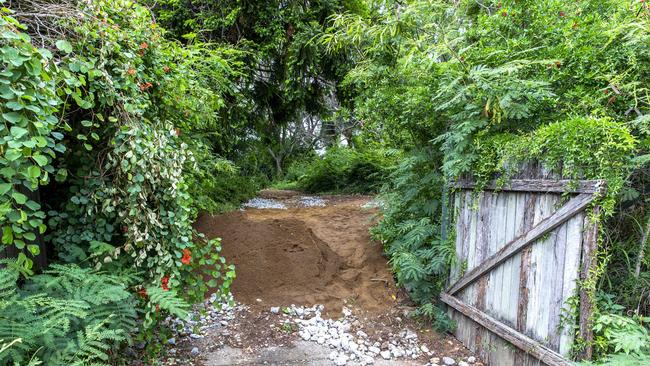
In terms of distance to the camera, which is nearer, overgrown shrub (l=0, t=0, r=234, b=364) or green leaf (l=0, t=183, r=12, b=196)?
green leaf (l=0, t=183, r=12, b=196)

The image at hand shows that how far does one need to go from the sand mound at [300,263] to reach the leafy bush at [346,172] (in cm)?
383

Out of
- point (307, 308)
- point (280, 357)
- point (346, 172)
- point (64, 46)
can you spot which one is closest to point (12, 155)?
point (64, 46)

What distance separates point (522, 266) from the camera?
106 inches

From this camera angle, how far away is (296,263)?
4.30 meters

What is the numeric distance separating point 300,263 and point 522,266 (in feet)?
8.02

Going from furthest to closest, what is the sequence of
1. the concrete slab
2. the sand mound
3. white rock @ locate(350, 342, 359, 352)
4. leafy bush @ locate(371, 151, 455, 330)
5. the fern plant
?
the sand mound
leafy bush @ locate(371, 151, 455, 330)
white rock @ locate(350, 342, 359, 352)
the concrete slab
the fern plant

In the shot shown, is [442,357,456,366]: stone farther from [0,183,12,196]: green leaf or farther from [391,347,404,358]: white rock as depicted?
[0,183,12,196]: green leaf

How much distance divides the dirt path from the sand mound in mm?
12

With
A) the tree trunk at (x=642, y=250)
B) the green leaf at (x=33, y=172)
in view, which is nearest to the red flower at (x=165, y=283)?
the green leaf at (x=33, y=172)

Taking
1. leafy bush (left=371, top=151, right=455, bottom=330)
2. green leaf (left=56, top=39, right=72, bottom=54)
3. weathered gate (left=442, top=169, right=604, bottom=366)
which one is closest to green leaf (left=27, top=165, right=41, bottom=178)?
green leaf (left=56, top=39, right=72, bottom=54)

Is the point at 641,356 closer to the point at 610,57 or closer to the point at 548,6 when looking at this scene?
the point at 610,57

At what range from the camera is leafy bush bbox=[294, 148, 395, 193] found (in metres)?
8.96

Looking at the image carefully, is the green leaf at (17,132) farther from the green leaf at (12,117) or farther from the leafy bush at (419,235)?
the leafy bush at (419,235)

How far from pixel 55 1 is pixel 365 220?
4.48 m
